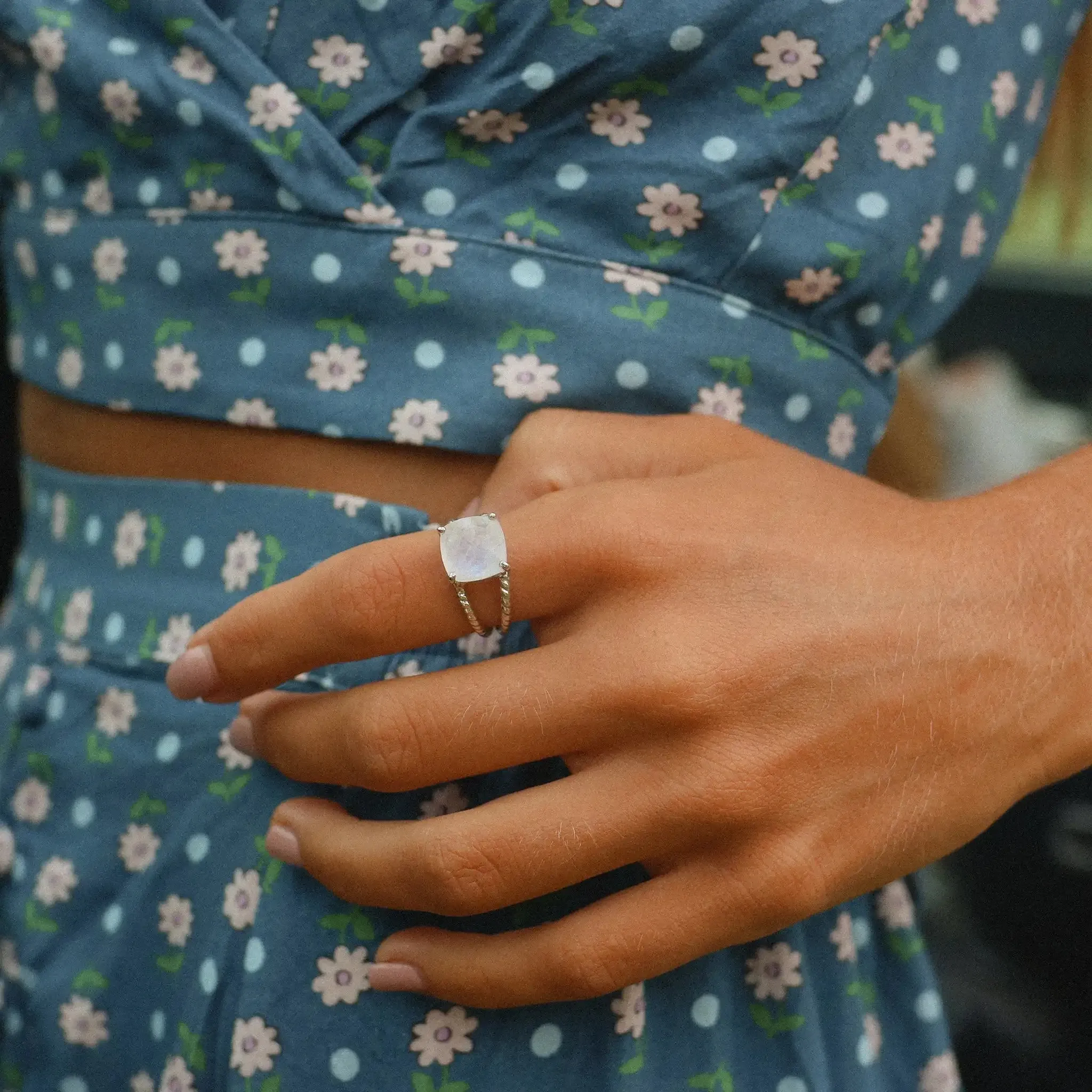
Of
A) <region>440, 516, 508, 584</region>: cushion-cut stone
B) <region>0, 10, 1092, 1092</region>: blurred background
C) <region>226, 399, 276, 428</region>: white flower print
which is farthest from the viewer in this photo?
<region>0, 10, 1092, 1092</region>: blurred background

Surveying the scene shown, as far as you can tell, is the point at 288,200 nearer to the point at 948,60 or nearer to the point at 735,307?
the point at 735,307

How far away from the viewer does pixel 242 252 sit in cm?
56

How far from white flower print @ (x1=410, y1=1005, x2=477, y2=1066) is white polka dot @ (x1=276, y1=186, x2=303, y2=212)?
0.44m

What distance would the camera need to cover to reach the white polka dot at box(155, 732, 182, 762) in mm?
569

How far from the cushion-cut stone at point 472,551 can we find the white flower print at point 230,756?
189 millimetres

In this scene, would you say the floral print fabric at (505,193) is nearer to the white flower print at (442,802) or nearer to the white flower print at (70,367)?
the white flower print at (70,367)

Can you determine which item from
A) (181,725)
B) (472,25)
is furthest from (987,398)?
(181,725)

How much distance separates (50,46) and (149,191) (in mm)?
95

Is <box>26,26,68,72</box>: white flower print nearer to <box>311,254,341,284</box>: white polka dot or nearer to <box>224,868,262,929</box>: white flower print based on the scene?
<box>311,254,341,284</box>: white polka dot

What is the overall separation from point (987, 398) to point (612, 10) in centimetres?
141

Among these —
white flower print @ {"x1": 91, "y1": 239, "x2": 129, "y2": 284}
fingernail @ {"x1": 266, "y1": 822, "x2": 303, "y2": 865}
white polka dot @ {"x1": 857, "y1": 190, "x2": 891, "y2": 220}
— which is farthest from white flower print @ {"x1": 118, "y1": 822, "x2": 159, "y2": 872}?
white polka dot @ {"x1": 857, "y1": 190, "x2": 891, "y2": 220}

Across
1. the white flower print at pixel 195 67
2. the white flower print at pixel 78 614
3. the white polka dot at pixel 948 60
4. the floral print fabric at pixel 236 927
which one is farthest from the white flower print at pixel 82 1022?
the white polka dot at pixel 948 60

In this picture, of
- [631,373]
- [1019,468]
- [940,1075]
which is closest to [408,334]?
[631,373]

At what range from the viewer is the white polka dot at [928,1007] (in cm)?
63
